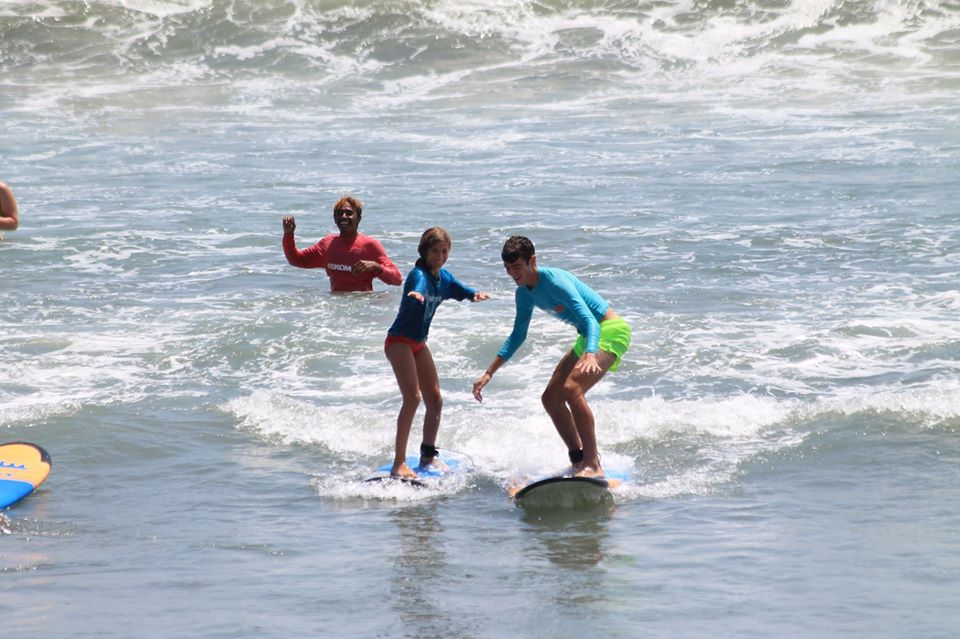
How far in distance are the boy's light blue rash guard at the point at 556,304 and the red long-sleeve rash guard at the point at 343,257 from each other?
4.30 m

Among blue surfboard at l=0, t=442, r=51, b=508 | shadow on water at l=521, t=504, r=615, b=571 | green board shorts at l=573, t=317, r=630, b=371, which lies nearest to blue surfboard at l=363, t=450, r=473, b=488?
shadow on water at l=521, t=504, r=615, b=571

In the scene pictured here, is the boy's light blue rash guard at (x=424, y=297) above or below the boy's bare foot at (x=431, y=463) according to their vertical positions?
above

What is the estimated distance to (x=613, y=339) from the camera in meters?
7.73

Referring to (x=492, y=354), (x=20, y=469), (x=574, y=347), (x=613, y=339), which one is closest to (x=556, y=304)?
(x=574, y=347)

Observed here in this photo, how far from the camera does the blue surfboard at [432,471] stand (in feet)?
25.2

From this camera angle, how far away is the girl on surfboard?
24.4 ft

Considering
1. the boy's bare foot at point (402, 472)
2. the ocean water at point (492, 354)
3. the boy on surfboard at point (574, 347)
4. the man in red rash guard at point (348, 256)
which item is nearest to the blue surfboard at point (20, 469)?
the ocean water at point (492, 354)

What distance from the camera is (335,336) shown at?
11547mm

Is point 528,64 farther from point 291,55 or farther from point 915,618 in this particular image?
point 915,618

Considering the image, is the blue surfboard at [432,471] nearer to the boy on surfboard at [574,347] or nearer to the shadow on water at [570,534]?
the boy on surfboard at [574,347]

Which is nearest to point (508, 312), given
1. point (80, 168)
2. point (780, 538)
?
point (780, 538)

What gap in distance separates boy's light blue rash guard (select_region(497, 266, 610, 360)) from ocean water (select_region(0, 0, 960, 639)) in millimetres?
934

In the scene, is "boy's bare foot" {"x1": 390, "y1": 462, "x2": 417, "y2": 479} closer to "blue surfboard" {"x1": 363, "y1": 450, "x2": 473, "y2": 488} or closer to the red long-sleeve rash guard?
"blue surfboard" {"x1": 363, "y1": 450, "x2": 473, "y2": 488}

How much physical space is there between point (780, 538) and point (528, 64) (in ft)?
76.2
